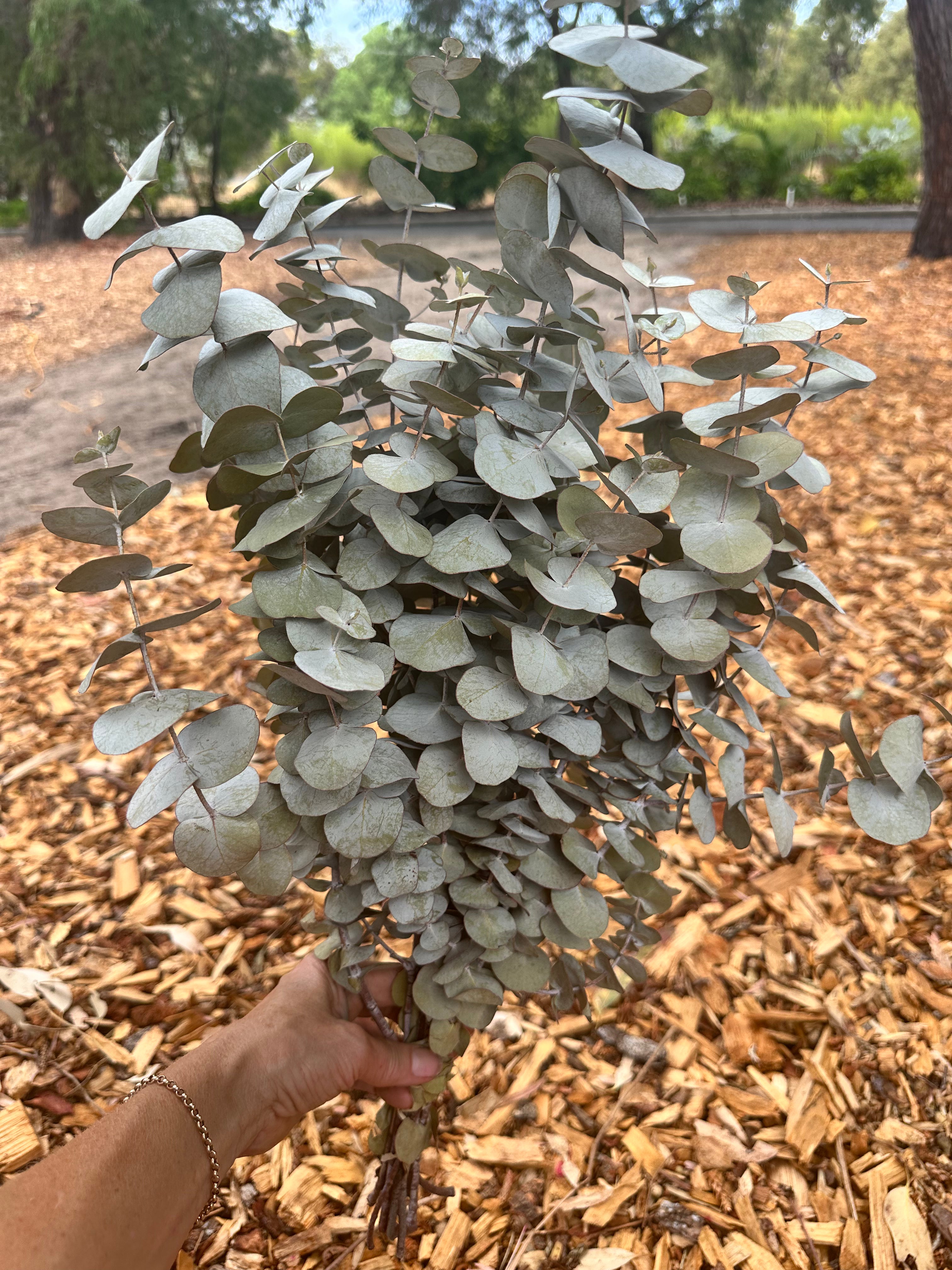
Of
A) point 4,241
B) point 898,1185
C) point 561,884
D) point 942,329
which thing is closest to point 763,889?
point 898,1185

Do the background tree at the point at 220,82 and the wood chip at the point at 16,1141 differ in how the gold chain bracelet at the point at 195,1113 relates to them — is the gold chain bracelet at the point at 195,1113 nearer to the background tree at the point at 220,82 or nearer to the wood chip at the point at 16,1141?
the wood chip at the point at 16,1141

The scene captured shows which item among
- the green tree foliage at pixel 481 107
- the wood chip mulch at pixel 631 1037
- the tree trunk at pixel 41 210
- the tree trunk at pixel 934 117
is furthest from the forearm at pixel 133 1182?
the green tree foliage at pixel 481 107

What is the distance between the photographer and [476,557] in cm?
49

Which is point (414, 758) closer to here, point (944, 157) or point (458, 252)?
point (944, 157)

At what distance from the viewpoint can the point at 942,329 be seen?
296 cm

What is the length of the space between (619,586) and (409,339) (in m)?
0.25

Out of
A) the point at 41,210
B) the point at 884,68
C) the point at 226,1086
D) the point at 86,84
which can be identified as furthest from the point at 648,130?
the point at 226,1086

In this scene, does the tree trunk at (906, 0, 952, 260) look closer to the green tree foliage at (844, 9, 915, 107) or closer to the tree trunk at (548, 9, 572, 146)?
the tree trunk at (548, 9, 572, 146)

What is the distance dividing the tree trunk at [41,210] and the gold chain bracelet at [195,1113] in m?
5.99

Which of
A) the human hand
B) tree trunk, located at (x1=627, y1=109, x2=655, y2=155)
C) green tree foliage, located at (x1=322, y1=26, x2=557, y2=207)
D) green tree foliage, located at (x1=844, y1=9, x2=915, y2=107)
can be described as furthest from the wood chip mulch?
green tree foliage, located at (x1=844, y1=9, x2=915, y2=107)

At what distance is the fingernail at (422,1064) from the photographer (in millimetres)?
780

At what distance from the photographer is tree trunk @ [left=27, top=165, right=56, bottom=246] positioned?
5.26 meters

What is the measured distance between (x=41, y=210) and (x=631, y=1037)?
6.09 meters

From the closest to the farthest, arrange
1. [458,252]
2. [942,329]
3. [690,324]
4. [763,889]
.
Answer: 1. [690,324]
2. [763,889]
3. [942,329]
4. [458,252]
